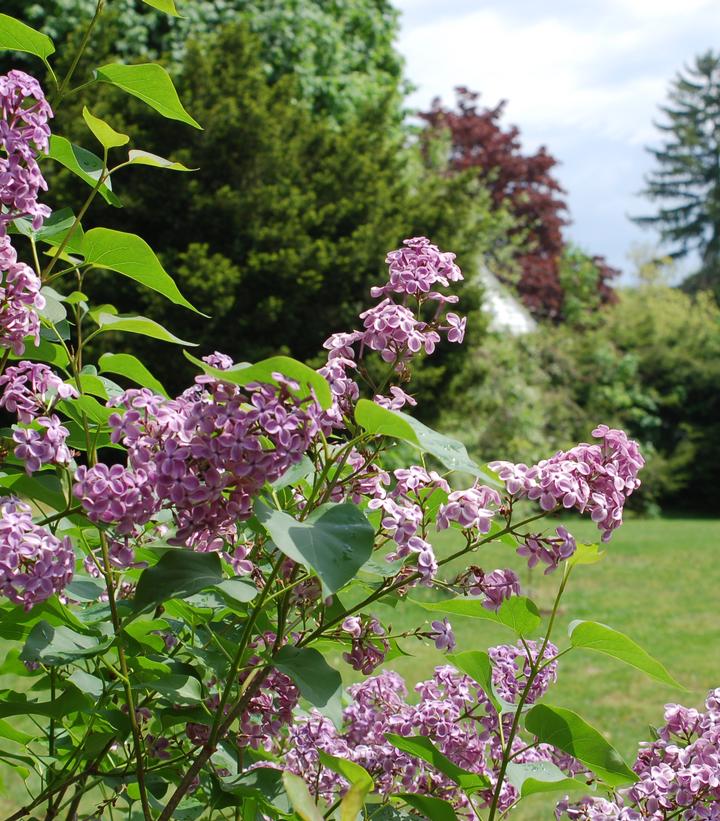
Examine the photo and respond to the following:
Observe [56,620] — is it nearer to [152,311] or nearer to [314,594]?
[314,594]

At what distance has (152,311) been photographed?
10109 mm

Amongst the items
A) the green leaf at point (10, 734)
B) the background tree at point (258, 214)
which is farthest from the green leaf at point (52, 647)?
the background tree at point (258, 214)

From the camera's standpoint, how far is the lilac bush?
889 mm

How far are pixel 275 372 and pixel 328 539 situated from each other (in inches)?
6.4

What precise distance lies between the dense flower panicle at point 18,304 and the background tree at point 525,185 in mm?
27426

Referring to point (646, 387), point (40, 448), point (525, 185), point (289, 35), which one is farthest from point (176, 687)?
point (525, 185)

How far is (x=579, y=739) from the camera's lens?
44.0 inches

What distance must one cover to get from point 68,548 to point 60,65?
35.5ft

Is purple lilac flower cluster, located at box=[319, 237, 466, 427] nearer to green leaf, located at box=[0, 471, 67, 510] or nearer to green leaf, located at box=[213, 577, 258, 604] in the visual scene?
green leaf, located at box=[213, 577, 258, 604]

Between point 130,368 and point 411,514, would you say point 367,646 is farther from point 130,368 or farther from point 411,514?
point 130,368

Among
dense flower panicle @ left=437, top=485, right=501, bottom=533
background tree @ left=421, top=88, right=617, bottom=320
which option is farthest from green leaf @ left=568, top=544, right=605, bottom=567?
background tree @ left=421, top=88, right=617, bottom=320

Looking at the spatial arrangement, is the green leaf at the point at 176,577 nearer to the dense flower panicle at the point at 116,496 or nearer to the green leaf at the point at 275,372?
the dense flower panicle at the point at 116,496

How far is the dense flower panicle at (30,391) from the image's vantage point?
1.02m

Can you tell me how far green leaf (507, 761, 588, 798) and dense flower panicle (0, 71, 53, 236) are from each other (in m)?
0.86
